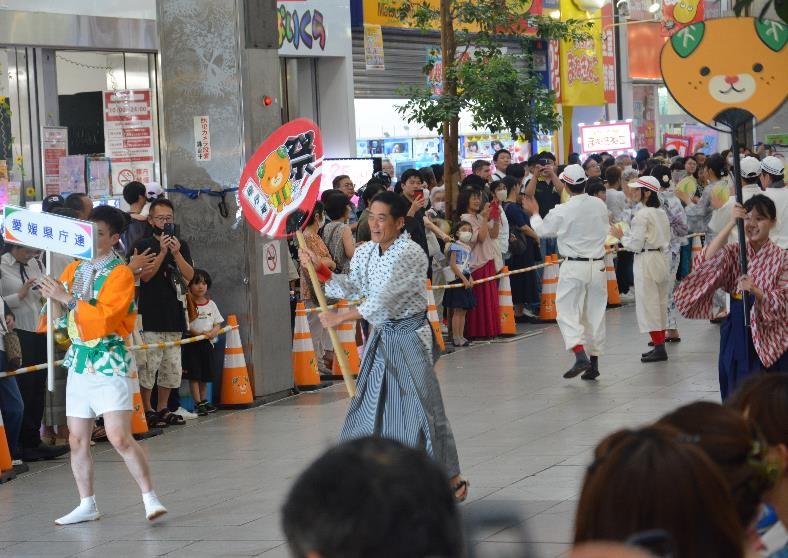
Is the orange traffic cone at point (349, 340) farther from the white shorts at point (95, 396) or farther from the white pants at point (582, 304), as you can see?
the white shorts at point (95, 396)

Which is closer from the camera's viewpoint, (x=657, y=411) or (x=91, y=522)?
(x=91, y=522)

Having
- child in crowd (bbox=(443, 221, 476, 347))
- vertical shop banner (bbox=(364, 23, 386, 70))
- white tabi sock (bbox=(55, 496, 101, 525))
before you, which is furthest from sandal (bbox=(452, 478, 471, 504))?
vertical shop banner (bbox=(364, 23, 386, 70))

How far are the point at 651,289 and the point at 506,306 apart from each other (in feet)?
8.58

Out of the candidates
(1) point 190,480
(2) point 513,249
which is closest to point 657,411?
(1) point 190,480

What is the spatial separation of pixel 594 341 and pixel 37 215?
629cm

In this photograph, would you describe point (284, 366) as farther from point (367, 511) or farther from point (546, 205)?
point (367, 511)

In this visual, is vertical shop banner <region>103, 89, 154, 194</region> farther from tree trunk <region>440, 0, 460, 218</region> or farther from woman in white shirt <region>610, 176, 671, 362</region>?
woman in white shirt <region>610, 176, 671, 362</region>

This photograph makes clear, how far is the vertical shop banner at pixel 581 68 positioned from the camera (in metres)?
29.0

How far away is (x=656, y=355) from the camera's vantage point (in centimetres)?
1373

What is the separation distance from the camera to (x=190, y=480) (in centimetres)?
942

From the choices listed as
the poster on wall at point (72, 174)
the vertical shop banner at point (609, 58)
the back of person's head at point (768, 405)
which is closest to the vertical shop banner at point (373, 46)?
the poster on wall at point (72, 174)

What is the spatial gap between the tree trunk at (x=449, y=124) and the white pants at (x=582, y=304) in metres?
4.28

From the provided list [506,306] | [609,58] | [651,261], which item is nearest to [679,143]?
[609,58]

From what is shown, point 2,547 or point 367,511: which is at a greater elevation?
point 367,511
